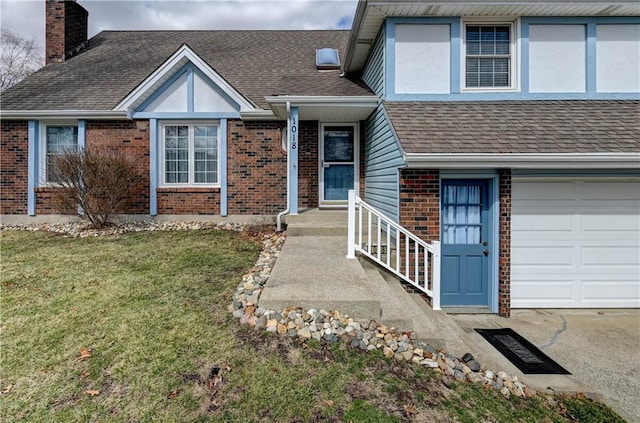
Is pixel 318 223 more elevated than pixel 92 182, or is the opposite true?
pixel 92 182

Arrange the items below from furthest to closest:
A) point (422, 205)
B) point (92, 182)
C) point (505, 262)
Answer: point (92, 182)
point (505, 262)
point (422, 205)

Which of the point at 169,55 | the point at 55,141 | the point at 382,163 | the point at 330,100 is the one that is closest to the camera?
the point at 382,163

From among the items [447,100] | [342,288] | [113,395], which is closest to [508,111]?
[447,100]

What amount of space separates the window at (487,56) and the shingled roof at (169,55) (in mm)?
2107

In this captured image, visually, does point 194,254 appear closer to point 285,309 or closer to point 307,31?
point 285,309

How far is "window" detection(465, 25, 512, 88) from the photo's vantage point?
6.43 m

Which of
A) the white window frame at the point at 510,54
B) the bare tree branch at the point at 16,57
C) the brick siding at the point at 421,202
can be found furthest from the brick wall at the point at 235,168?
the bare tree branch at the point at 16,57

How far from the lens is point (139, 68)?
35.5 ft

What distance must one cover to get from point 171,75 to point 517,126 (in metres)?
8.18

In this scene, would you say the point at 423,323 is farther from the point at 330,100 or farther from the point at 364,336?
the point at 330,100

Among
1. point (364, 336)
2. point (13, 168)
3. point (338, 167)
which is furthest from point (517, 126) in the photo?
point (13, 168)

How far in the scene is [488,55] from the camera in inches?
252

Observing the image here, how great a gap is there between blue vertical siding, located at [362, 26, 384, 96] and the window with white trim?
1.59 metres

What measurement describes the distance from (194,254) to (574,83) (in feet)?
26.0
